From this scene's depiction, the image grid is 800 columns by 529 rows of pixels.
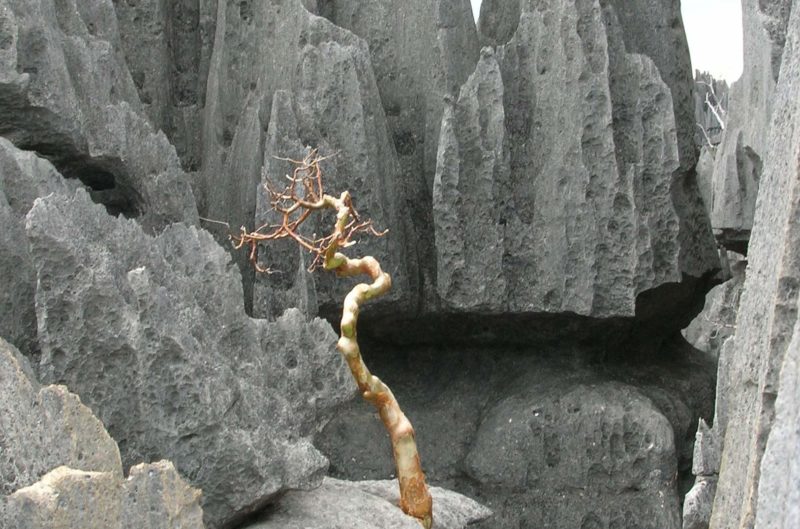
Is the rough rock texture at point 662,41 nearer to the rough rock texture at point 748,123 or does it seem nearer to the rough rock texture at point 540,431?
the rough rock texture at point 748,123

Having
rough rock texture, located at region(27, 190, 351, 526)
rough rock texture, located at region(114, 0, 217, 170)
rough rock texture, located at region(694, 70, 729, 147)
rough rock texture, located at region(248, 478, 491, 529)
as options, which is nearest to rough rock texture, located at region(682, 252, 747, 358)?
rough rock texture, located at region(114, 0, 217, 170)

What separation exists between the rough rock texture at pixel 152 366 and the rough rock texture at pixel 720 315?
19.2ft

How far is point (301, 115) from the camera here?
8586 mm

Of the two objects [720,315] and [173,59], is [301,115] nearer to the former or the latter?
[173,59]

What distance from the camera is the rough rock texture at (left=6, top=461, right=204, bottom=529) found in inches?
149

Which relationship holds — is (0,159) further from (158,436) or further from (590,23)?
(590,23)

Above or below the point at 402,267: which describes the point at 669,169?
above

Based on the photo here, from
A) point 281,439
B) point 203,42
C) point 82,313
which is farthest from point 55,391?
point 203,42

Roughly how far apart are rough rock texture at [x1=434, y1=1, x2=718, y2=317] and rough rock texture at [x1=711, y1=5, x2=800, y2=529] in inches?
125

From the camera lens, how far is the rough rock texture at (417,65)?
9.04 meters

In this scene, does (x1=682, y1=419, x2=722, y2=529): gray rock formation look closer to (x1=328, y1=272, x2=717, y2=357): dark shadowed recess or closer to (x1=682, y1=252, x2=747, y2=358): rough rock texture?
(x1=328, y1=272, x2=717, y2=357): dark shadowed recess

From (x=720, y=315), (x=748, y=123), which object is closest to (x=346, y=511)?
(x=748, y=123)

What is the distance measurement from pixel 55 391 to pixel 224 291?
1.90 meters

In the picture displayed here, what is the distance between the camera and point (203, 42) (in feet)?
32.4
